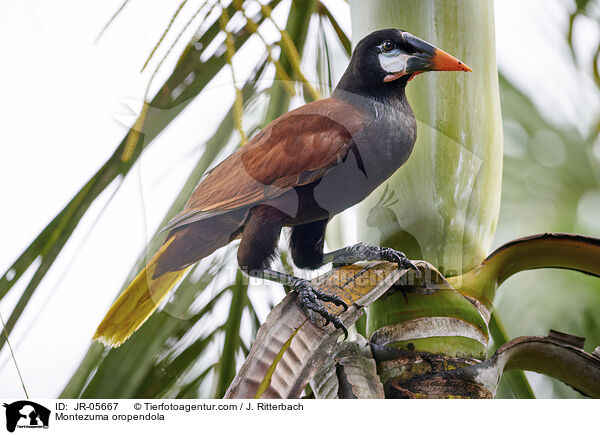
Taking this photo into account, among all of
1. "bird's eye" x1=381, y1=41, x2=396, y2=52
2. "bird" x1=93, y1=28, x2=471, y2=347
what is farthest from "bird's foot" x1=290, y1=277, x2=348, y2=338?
"bird's eye" x1=381, y1=41, x2=396, y2=52

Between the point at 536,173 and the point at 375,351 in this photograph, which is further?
the point at 536,173

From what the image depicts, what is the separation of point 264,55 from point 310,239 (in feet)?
0.71

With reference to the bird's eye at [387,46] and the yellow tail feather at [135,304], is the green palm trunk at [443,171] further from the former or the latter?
the yellow tail feather at [135,304]

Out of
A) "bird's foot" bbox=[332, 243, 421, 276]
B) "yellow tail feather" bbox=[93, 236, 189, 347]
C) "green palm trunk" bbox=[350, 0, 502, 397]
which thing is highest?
"green palm trunk" bbox=[350, 0, 502, 397]

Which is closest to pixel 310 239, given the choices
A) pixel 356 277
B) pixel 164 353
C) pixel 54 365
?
pixel 356 277

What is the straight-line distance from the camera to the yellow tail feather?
52 centimetres

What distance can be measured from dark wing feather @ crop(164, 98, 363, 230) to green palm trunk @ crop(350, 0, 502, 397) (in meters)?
0.08

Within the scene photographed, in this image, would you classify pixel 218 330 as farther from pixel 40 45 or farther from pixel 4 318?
pixel 40 45

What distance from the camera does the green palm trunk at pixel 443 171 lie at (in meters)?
0.51

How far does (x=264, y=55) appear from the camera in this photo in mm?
584

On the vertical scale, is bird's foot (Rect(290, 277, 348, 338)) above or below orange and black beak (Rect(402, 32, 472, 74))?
below
